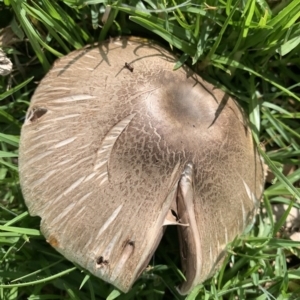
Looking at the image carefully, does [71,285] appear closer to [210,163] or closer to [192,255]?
[192,255]

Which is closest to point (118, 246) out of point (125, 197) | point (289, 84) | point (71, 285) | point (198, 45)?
point (125, 197)

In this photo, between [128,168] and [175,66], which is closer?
[128,168]

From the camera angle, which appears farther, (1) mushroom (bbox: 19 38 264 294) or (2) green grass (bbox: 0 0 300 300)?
(2) green grass (bbox: 0 0 300 300)

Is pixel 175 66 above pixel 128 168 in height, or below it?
above
